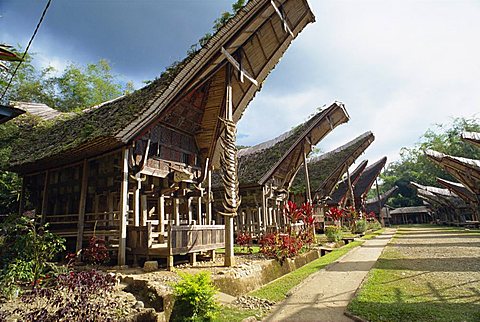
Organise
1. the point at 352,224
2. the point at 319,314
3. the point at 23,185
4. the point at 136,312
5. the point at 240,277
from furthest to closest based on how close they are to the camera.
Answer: the point at 352,224
the point at 23,185
the point at 240,277
the point at 319,314
the point at 136,312

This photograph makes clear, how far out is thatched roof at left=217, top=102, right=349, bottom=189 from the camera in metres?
16.1

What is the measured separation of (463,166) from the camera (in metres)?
17.1

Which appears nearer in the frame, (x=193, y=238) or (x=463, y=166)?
(x=193, y=238)

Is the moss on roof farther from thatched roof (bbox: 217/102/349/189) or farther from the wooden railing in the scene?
the wooden railing

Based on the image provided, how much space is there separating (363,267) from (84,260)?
796 cm

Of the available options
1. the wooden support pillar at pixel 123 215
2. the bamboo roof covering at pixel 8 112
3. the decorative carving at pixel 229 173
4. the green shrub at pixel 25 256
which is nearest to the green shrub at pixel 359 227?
the decorative carving at pixel 229 173

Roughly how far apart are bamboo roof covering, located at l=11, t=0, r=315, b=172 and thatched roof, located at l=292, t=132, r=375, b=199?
1279cm

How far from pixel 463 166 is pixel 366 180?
626 inches

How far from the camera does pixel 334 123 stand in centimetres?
1728

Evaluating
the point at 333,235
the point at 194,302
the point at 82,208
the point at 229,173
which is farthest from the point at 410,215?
the point at 194,302

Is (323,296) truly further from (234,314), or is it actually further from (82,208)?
(82,208)

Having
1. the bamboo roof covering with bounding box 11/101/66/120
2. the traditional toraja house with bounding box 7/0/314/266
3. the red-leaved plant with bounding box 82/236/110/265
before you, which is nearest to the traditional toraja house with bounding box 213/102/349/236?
the traditional toraja house with bounding box 7/0/314/266

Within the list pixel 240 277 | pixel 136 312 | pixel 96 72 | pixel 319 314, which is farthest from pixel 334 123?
pixel 96 72

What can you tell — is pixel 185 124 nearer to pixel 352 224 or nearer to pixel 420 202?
pixel 352 224
